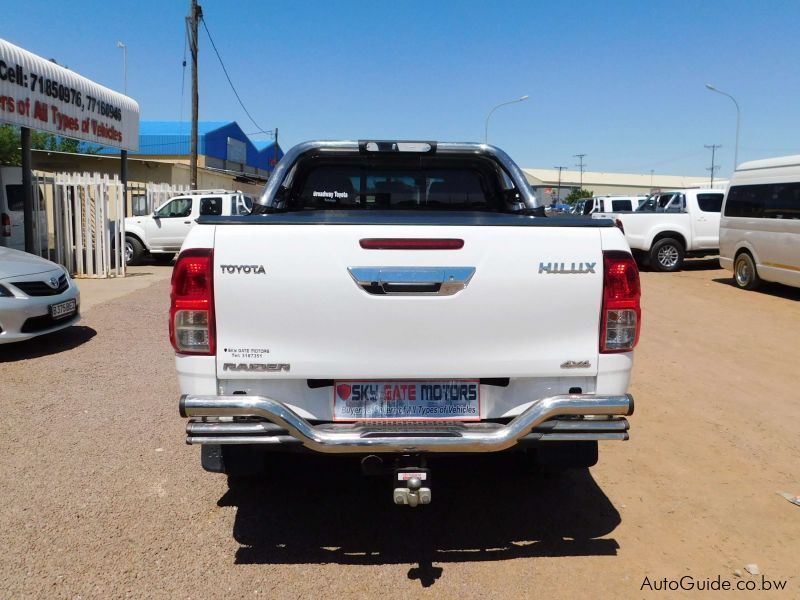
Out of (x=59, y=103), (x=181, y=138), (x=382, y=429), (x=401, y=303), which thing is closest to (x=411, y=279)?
(x=401, y=303)

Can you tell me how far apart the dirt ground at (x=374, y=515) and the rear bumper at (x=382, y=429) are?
2.30ft

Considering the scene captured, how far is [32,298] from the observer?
294 inches

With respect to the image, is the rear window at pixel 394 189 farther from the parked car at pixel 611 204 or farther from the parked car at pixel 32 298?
the parked car at pixel 611 204

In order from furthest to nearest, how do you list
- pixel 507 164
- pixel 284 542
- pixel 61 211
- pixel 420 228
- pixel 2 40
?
1. pixel 61 211
2. pixel 2 40
3. pixel 507 164
4. pixel 284 542
5. pixel 420 228

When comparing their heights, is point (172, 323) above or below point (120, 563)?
above

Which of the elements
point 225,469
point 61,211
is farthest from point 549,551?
point 61,211

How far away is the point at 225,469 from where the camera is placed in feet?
10.9

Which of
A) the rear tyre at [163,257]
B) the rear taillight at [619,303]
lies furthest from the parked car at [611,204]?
the rear taillight at [619,303]

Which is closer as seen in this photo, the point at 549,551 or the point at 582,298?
the point at 582,298

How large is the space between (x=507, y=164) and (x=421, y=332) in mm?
2290

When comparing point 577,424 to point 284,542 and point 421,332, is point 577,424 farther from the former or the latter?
point 284,542

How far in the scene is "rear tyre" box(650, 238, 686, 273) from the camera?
58.3ft

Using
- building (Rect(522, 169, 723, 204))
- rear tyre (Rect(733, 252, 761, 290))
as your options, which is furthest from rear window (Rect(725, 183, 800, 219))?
building (Rect(522, 169, 723, 204))

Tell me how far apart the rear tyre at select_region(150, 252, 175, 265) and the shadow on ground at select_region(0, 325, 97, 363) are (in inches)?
397
